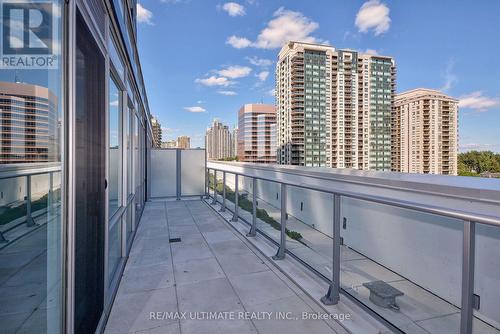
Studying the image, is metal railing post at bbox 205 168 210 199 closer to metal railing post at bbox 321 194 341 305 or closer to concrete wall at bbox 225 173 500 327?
concrete wall at bbox 225 173 500 327

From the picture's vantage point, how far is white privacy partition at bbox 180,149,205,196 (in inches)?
357

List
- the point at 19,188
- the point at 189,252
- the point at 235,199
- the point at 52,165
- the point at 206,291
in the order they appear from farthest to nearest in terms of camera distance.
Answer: the point at 235,199
the point at 189,252
the point at 206,291
the point at 52,165
the point at 19,188

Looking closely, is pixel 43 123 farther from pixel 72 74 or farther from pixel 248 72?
pixel 248 72

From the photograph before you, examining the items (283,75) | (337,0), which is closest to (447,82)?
(283,75)

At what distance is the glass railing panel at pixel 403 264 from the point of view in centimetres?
183

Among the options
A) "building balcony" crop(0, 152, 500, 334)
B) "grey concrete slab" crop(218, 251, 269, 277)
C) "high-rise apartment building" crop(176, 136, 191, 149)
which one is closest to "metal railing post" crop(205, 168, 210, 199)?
"building balcony" crop(0, 152, 500, 334)

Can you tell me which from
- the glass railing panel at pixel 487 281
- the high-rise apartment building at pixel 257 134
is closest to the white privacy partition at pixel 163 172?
the glass railing panel at pixel 487 281

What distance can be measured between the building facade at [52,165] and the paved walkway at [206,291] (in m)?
0.48

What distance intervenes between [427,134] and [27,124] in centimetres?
10098

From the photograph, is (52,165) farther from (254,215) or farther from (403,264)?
(254,215)

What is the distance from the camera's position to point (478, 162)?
69938 millimetres

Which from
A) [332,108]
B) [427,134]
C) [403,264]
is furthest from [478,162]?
[403,264]

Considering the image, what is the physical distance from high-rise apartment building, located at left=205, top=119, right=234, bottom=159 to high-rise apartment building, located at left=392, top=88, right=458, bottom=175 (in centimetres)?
6900

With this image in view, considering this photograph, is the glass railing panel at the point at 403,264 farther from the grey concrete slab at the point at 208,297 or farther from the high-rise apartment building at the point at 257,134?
the high-rise apartment building at the point at 257,134
